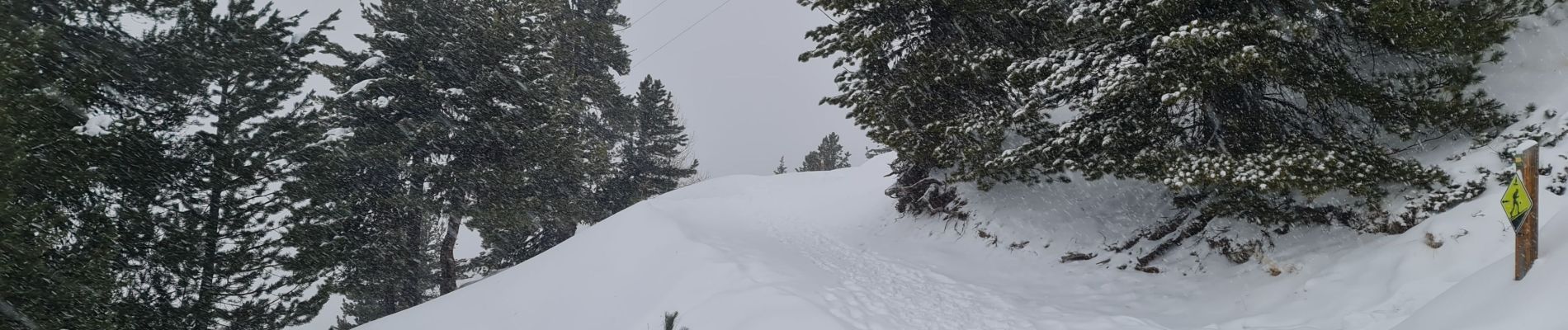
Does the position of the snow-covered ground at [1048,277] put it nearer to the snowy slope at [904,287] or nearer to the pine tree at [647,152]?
the snowy slope at [904,287]

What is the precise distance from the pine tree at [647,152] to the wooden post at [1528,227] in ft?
85.7

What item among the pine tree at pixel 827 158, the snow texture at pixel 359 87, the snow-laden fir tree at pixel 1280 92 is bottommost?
the snow-laden fir tree at pixel 1280 92

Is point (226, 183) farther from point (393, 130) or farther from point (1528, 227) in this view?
point (1528, 227)

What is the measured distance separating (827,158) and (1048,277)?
38.8 meters

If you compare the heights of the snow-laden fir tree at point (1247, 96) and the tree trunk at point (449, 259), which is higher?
the tree trunk at point (449, 259)

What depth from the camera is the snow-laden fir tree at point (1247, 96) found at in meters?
6.50

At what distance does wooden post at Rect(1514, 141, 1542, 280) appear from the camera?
4398 mm

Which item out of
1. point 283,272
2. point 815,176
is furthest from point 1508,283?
point 815,176

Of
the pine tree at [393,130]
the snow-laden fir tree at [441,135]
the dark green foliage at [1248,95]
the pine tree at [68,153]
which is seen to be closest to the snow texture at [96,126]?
the pine tree at [68,153]

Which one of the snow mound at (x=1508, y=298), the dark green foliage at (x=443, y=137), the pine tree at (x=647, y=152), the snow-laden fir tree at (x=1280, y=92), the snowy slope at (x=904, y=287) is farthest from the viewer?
the pine tree at (x=647, y=152)

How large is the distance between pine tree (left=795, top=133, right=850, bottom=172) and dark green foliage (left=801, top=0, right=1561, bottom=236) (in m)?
36.4

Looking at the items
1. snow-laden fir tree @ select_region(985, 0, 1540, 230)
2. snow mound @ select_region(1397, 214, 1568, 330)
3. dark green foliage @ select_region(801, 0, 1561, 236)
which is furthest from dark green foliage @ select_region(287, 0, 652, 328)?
snow mound @ select_region(1397, 214, 1568, 330)

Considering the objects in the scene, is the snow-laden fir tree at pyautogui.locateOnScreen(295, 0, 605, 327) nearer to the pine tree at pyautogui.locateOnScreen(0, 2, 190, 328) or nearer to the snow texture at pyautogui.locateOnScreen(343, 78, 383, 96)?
the snow texture at pyautogui.locateOnScreen(343, 78, 383, 96)

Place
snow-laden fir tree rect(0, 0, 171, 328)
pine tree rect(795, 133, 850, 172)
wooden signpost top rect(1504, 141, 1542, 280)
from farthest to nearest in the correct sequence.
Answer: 1. pine tree rect(795, 133, 850, 172)
2. snow-laden fir tree rect(0, 0, 171, 328)
3. wooden signpost top rect(1504, 141, 1542, 280)
